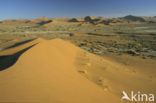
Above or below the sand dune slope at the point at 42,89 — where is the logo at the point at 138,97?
below

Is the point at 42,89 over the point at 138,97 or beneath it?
over

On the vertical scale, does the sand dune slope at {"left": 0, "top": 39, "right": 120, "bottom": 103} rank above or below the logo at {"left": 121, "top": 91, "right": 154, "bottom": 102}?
above

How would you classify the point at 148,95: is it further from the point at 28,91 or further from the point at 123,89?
the point at 28,91

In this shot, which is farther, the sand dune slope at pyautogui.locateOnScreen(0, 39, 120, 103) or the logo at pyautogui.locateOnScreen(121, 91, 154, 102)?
the logo at pyautogui.locateOnScreen(121, 91, 154, 102)

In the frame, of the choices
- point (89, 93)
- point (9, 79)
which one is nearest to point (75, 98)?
point (89, 93)

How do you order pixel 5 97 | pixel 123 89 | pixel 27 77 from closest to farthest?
pixel 5 97 < pixel 27 77 < pixel 123 89

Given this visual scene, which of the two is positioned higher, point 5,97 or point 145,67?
point 5,97

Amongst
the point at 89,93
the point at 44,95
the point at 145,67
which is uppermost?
the point at 44,95

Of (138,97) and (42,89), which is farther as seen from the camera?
(138,97)
